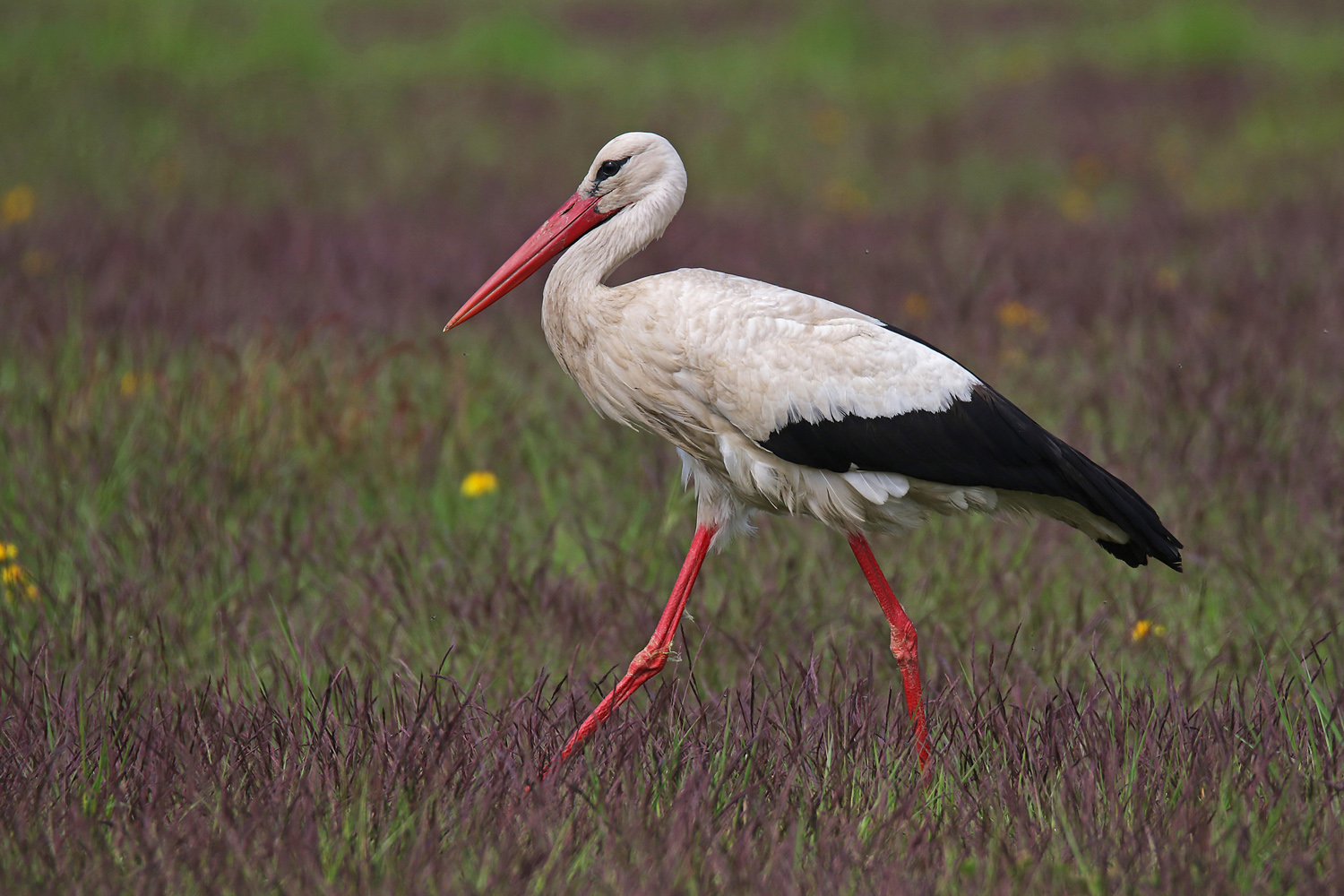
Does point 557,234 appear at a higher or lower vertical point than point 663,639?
higher

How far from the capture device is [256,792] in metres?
2.29

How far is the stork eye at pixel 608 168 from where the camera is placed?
3.02 metres

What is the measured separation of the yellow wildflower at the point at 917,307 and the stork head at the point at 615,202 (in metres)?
3.06

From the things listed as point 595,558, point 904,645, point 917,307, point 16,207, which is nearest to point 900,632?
point 904,645

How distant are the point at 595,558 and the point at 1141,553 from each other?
1.56 m

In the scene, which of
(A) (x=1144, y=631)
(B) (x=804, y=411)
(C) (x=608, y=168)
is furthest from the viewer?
(A) (x=1144, y=631)

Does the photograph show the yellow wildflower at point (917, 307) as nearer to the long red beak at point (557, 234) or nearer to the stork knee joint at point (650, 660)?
the long red beak at point (557, 234)

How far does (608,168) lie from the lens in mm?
3043

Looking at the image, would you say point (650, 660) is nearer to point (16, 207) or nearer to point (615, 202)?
point (615, 202)

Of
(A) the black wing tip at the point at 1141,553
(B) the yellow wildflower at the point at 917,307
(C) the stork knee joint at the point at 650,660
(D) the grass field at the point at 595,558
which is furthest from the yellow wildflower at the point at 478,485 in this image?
(B) the yellow wildflower at the point at 917,307

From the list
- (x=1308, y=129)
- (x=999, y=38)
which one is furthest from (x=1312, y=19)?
(x=1308, y=129)

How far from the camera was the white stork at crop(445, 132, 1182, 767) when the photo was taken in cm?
273

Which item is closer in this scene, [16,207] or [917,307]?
[917,307]

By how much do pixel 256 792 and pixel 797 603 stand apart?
1.61 meters
